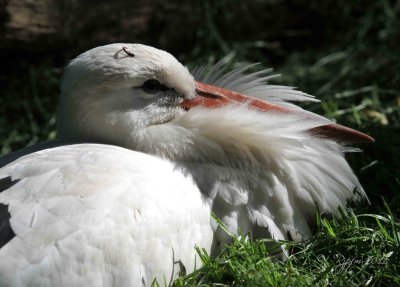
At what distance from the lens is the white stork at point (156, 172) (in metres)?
2.73

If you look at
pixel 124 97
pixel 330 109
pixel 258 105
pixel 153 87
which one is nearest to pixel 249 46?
pixel 330 109

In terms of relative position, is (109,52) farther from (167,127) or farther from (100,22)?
(100,22)

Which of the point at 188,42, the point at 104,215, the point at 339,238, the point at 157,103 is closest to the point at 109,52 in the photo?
the point at 157,103

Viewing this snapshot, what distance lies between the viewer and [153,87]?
3312 mm

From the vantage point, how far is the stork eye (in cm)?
329

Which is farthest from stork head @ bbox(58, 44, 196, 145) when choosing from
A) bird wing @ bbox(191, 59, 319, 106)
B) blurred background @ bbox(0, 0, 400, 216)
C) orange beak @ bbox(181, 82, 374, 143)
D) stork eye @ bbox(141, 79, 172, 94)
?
blurred background @ bbox(0, 0, 400, 216)

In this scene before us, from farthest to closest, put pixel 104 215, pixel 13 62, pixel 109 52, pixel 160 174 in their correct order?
pixel 13 62
pixel 109 52
pixel 160 174
pixel 104 215

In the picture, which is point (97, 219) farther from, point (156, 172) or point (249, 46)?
point (249, 46)

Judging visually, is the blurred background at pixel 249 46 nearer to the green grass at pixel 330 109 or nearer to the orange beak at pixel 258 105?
the green grass at pixel 330 109

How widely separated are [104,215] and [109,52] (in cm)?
82

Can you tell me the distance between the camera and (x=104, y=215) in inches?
109

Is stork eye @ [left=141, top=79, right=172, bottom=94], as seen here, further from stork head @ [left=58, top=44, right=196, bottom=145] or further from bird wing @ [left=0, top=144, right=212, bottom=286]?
bird wing @ [left=0, top=144, right=212, bottom=286]

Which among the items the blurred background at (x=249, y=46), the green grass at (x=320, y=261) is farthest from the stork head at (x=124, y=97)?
the blurred background at (x=249, y=46)

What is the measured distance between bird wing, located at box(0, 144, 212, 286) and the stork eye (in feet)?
1.09
